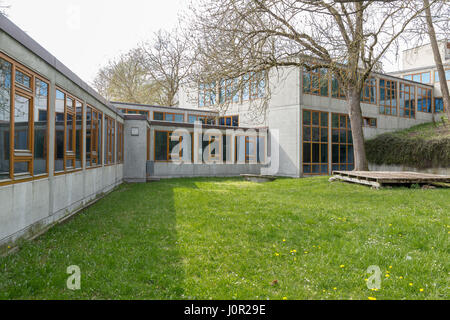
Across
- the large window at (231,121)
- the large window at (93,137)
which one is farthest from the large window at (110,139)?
the large window at (231,121)

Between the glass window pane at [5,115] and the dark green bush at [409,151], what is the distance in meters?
21.8

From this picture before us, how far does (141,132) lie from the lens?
57.3ft

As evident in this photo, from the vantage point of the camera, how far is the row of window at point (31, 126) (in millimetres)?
5055

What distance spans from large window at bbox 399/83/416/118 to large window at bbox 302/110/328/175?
29.2 feet

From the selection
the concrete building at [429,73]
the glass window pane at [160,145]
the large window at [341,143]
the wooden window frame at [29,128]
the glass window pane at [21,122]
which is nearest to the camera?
the wooden window frame at [29,128]

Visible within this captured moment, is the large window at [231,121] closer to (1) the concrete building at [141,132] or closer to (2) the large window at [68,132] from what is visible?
(1) the concrete building at [141,132]

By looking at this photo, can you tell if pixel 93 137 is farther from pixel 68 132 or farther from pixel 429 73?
pixel 429 73

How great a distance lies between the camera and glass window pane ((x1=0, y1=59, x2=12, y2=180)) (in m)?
4.93

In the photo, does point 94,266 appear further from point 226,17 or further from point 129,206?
point 226,17


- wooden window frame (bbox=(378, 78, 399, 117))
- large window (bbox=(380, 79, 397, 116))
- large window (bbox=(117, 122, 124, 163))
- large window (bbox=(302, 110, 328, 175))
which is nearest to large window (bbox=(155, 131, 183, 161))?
large window (bbox=(117, 122, 124, 163))

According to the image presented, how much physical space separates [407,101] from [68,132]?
2667cm

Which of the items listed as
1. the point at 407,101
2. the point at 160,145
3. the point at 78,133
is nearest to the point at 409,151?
the point at 407,101

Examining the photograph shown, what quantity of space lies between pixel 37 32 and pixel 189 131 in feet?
30.7

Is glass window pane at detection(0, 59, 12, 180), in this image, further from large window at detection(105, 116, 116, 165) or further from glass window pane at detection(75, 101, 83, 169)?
large window at detection(105, 116, 116, 165)
